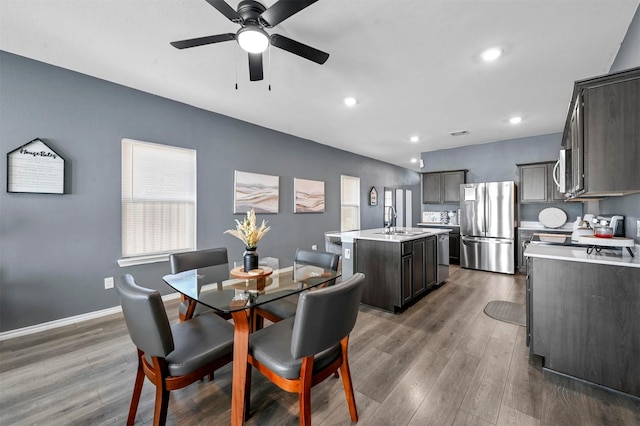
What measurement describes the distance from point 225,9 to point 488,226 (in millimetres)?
5602

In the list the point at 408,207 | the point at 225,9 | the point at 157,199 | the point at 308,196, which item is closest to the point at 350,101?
the point at 225,9

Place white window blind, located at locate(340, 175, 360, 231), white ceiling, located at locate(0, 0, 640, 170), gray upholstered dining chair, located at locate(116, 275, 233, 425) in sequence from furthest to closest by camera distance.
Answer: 1. white window blind, located at locate(340, 175, 360, 231)
2. white ceiling, located at locate(0, 0, 640, 170)
3. gray upholstered dining chair, located at locate(116, 275, 233, 425)

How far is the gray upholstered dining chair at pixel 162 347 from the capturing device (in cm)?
123

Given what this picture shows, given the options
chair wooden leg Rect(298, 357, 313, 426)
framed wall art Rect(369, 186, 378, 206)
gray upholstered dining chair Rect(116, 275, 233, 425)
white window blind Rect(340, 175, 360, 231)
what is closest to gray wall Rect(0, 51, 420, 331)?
gray upholstered dining chair Rect(116, 275, 233, 425)

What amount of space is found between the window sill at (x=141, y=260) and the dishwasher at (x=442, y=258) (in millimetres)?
3997

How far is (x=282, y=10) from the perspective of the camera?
163cm

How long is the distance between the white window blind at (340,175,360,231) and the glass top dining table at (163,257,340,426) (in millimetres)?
4286

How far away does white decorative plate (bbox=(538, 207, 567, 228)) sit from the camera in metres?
4.99

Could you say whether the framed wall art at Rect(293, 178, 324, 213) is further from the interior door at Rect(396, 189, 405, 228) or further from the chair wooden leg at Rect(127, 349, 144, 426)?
the interior door at Rect(396, 189, 405, 228)

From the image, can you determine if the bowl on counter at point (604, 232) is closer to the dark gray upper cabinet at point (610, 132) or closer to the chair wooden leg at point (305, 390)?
the dark gray upper cabinet at point (610, 132)

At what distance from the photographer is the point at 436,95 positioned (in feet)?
11.2

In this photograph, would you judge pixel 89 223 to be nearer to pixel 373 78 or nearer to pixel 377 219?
pixel 373 78

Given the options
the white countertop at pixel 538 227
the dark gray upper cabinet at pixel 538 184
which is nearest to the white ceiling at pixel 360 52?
the dark gray upper cabinet at pixel 538 184

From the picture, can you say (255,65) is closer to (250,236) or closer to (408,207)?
(250,236)
